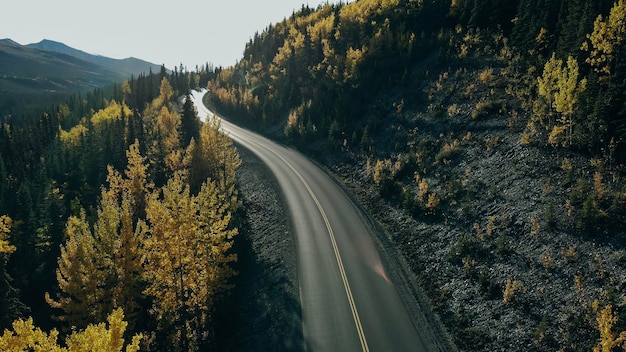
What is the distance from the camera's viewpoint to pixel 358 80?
61.2 metres

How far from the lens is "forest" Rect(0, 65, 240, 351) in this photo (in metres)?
23.3

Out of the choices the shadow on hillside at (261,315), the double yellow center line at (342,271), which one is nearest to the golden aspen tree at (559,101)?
the double yellow center line at (342,271)

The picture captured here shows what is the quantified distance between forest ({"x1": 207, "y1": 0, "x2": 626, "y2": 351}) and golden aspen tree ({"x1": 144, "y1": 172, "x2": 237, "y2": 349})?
14635 millimetres

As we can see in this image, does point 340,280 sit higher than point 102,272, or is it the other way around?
point 102,272

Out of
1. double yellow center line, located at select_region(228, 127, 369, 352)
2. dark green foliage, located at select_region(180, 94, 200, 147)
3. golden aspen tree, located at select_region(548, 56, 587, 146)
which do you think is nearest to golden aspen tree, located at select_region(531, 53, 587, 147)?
golden aspen tree, located at select_region(548, 56, 587, 146)

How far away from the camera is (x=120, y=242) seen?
24.6 m

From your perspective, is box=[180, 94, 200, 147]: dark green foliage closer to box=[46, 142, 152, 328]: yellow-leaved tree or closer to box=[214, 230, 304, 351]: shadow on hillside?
box=[214, 230, 304, 351]: shadow on hillside

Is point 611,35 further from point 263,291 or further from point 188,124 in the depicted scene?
point 188,124

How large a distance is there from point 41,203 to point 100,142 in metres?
23.7

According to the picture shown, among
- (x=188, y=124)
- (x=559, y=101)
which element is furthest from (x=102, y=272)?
(x=188, y=124)

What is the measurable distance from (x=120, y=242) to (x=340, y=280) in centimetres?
1494

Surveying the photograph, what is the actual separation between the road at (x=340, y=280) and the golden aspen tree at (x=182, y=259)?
6570 millimetres

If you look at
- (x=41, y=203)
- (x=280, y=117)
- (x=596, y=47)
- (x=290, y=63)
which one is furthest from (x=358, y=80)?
(x=41, y=203)

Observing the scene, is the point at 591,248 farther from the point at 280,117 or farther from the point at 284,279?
the point at 280,117
